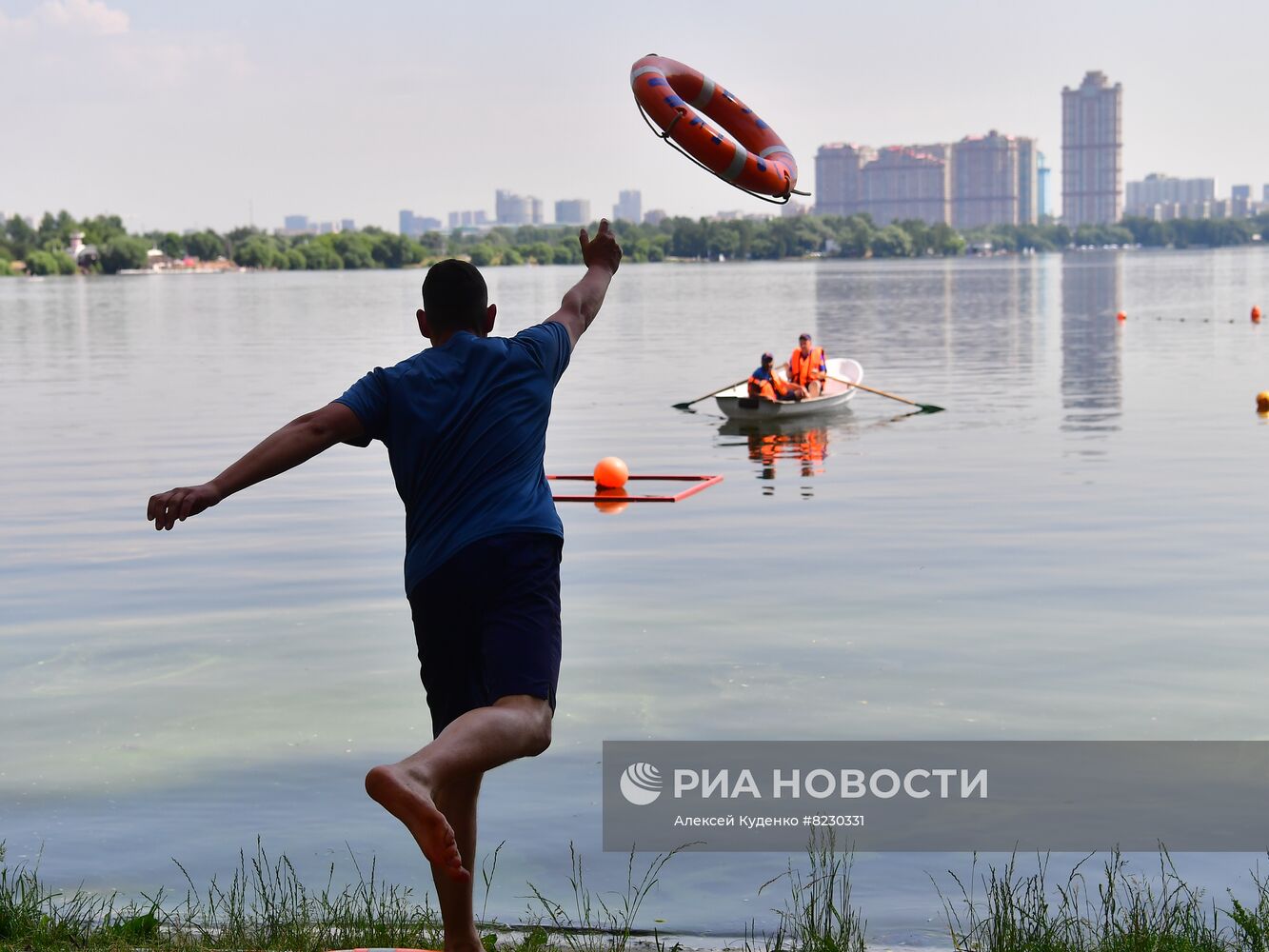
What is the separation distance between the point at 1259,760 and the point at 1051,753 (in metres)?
1.15

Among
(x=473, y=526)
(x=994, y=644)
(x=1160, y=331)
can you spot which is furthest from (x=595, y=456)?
(x=1160, y=331)

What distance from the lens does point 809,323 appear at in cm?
7544

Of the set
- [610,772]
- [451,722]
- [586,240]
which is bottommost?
[610,772]

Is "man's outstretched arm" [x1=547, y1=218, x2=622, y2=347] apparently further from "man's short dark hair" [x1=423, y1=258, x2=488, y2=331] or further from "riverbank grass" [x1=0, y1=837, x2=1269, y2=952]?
"riverbank grass" [x1=0, y1=837, x2=1269, y2=952]

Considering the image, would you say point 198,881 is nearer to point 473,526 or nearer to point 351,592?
point 473,526

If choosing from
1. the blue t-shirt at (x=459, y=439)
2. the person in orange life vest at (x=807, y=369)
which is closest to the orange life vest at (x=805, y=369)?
the person in orange life vest at (x=807, y=369)

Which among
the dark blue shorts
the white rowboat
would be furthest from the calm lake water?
the dark blue shorts

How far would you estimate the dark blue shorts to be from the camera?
5203mm

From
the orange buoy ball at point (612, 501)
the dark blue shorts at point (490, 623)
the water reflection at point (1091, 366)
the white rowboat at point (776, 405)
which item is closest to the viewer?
the dark blue shorts at point (490, 623)

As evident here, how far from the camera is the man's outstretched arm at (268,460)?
5.05 metres

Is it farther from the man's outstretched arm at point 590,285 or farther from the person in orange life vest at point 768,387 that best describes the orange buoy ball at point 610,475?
the man's outstretched arm at point 590,285

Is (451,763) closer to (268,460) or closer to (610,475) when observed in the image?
(268,460)

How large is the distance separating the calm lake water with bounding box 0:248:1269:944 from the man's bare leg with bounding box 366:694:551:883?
275 cm

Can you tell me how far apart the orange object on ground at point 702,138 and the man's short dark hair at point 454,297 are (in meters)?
3.35
